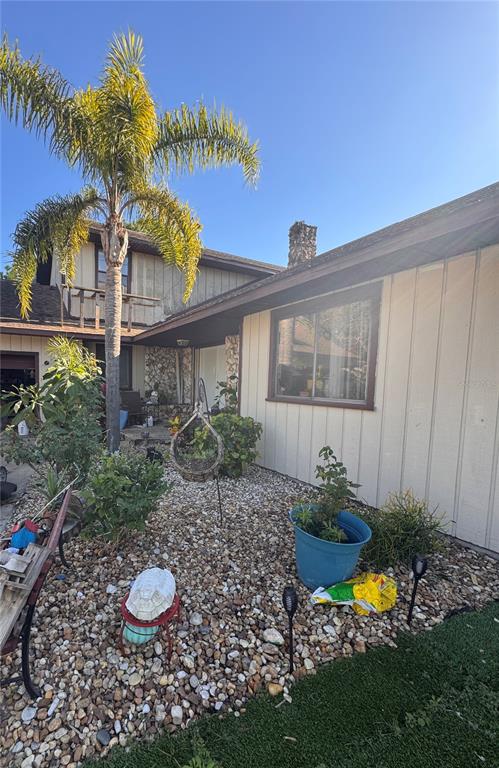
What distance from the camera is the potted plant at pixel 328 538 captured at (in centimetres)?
226

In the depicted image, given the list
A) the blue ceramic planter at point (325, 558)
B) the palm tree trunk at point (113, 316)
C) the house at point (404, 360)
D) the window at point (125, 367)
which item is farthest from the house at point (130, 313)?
the blue ceramic planter at point (325, 558)

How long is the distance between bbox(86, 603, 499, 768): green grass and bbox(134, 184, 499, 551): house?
5.12 ft

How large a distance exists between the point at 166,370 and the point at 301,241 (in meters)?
6.32

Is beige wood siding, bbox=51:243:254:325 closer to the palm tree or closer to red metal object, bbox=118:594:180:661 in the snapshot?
the palm tree

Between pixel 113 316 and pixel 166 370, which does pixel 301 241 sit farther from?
pixel 166 370

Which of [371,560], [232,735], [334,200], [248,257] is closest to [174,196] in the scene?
[334,200]

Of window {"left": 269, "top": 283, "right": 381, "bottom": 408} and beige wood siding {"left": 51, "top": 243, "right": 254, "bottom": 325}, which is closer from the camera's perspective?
window {"left": 269, "top": 283, "right": 381, "bottom": 408}

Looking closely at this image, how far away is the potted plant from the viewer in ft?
7.43

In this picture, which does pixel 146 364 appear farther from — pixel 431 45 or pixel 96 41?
pixel 431 45

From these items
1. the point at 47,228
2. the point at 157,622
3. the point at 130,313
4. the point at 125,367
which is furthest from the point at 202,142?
the point at 125,367

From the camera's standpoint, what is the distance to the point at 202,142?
5.17m

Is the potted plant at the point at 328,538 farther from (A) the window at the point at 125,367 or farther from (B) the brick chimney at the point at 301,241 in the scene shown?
(A) the window at the point at 125,367

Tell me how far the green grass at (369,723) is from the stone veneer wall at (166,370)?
978cm

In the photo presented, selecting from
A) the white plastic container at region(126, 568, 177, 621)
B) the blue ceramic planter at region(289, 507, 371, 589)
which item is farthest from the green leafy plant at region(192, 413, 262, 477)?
the white plastic container at region(126, 568, 177, 621)
